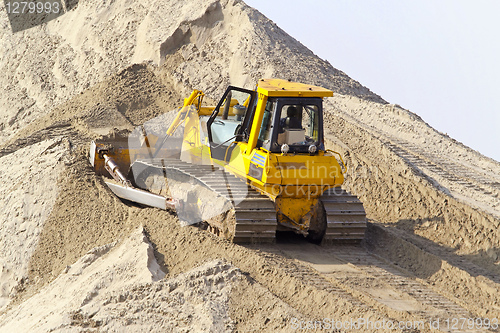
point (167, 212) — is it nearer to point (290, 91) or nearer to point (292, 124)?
point (292, 124)

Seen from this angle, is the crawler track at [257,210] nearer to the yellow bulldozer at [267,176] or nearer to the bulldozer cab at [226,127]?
the yellow bulldozer at [267,176]

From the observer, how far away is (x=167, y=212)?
31.6 ft

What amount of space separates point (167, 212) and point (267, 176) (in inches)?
88.7

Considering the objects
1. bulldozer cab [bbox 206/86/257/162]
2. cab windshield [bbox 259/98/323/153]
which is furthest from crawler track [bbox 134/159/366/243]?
cab windshield [bbox 259/98/323/153]

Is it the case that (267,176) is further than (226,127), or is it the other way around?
(226,127)

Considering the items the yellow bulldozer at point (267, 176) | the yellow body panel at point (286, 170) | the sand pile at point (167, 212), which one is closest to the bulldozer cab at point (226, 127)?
the yellow bulldozer at point (267, 176)

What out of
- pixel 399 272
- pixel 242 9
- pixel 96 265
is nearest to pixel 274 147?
pixel 399 272

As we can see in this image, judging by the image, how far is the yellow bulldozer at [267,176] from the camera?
331 inches

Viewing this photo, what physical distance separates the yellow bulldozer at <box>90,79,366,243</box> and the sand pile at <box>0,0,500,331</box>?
1.36ft

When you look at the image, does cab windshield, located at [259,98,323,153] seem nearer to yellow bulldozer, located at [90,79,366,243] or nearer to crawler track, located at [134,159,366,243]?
yellow bulldozer, located at [90,79,366,243]

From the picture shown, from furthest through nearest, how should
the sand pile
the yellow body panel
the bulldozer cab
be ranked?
the bulldozer cab, the yellow body panel, the sand pile

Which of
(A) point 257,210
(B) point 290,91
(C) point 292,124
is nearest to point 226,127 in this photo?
(C) point 292,124

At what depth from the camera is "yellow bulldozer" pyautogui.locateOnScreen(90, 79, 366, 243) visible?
27.6 ft

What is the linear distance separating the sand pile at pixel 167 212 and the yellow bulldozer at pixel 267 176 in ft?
1.36
